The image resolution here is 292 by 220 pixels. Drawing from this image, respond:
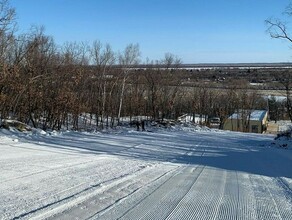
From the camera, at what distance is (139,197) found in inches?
285

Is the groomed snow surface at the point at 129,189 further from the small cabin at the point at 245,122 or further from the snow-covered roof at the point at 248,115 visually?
the snow-covered roof at the point at 248,115

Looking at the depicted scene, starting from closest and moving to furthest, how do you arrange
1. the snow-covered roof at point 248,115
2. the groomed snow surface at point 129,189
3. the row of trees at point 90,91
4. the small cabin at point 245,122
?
the groomed snow surface at point 129,189 → the row of trees at point 90,91 → the small cabin at point 245,122 → the snow-covered roof at point 248,115

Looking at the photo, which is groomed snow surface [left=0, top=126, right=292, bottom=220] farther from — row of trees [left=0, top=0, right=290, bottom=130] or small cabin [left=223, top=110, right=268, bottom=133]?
small cabin [left=223, top=110, right=268, bottom=133]

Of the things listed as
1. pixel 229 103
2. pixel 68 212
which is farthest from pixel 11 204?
pixel 229 103

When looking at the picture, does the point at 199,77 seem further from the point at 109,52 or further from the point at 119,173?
the point at 119,173

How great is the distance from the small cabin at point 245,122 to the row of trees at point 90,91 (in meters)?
1.76

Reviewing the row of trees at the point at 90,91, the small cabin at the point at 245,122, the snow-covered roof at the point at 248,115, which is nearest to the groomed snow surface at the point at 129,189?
the row of trees at the point at 90,91

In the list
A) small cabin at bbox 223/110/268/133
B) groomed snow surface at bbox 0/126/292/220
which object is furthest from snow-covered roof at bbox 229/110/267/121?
groomed snow surface at bbox 0/126/292/220

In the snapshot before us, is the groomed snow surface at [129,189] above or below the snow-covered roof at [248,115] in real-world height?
below

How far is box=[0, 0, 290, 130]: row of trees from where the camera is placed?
28.1 m

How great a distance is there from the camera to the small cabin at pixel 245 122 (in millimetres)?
81125

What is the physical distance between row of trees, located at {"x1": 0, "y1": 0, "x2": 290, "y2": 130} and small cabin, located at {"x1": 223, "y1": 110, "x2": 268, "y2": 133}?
1.76m

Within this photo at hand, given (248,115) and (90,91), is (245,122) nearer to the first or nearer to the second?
(248,115)

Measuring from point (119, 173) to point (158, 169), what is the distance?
73.6 inches
